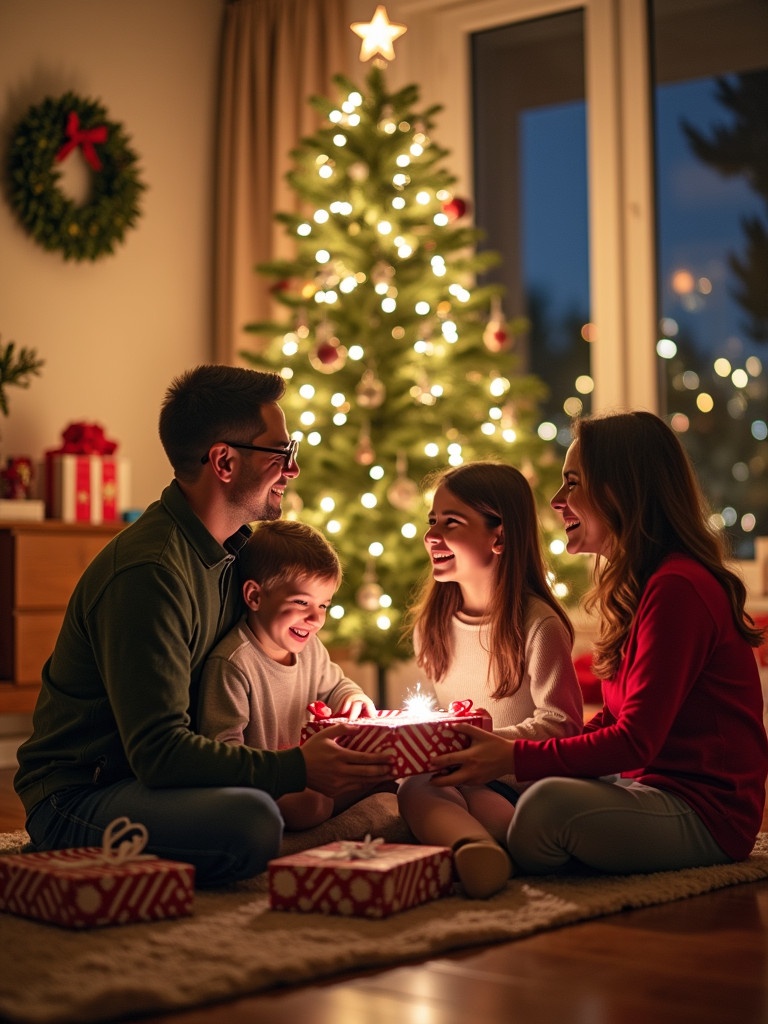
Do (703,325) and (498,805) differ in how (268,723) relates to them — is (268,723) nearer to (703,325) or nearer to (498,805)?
(498,805)

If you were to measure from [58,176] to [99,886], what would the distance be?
141 inches

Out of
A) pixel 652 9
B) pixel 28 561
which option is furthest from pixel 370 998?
pixel 652 9

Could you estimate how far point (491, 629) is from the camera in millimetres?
A: 2559

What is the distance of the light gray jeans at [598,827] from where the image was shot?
2.18 meters

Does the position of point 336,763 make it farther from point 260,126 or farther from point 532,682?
point 260,126

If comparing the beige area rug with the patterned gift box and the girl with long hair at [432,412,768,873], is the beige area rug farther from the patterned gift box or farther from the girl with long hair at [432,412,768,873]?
the patterned gift box

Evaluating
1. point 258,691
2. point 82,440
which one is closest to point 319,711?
point 258,691

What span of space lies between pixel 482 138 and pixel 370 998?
464 centimetres

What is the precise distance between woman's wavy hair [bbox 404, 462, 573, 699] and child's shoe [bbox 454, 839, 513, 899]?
1.58ft

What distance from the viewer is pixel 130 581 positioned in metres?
2.15

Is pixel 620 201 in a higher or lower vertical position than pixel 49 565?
higher

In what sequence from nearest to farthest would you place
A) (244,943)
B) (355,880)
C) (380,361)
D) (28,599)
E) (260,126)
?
1. (244,943)
2. (355,880)
3. (28,599)
4. (380,361)
5. (260,126)

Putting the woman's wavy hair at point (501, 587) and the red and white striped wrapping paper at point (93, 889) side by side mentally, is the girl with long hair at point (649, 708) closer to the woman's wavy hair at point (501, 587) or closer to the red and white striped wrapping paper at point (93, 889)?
the woman's wavy hair at point (501, 587)

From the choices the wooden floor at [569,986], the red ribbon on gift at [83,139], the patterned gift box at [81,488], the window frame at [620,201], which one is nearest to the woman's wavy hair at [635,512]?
the wooden floor at [569,986]
